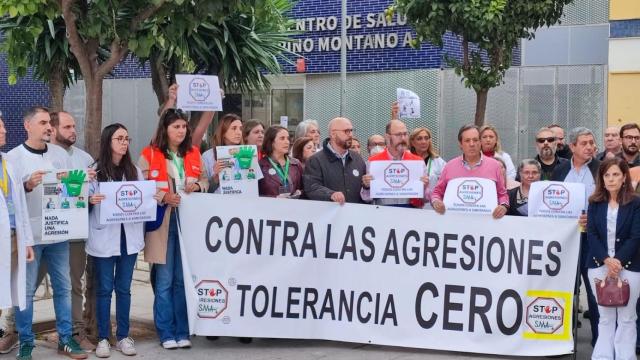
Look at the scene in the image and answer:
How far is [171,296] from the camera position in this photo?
7.55 metres

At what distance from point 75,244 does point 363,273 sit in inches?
95.5

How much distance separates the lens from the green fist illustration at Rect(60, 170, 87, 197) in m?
6.85

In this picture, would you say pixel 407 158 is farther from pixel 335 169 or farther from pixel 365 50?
pixel 365 50

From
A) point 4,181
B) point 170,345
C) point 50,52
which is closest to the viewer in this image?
point 4,181

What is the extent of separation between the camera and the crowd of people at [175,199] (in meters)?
6.66

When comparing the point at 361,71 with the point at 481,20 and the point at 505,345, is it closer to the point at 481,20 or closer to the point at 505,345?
the point at 481,20

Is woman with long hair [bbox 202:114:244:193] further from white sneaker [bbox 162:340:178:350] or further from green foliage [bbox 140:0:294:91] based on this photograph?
green foliage [bbox 140:0:294:91]

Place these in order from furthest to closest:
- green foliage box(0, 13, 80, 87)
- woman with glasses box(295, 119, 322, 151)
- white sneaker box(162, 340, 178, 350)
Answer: green foliage box(0, 13, 80, 87), woman with glasses box(295, 119, 322, 151), white sneaker box(162, 340, 178, 350)

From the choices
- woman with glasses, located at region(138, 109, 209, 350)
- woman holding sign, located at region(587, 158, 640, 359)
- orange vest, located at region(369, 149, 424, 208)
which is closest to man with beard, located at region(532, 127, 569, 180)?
orange vest, located at region(369, 149, 424, 208)

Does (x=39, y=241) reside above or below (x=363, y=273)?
above

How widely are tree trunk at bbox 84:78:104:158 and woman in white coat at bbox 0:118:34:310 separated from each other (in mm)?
1433

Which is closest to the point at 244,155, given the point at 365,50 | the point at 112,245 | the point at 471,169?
the point at 112,245

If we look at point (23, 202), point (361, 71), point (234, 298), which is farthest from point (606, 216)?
point (361, 71)

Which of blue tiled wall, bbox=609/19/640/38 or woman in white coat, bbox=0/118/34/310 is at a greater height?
blue tiled wall, bbox=609/19/640/38
